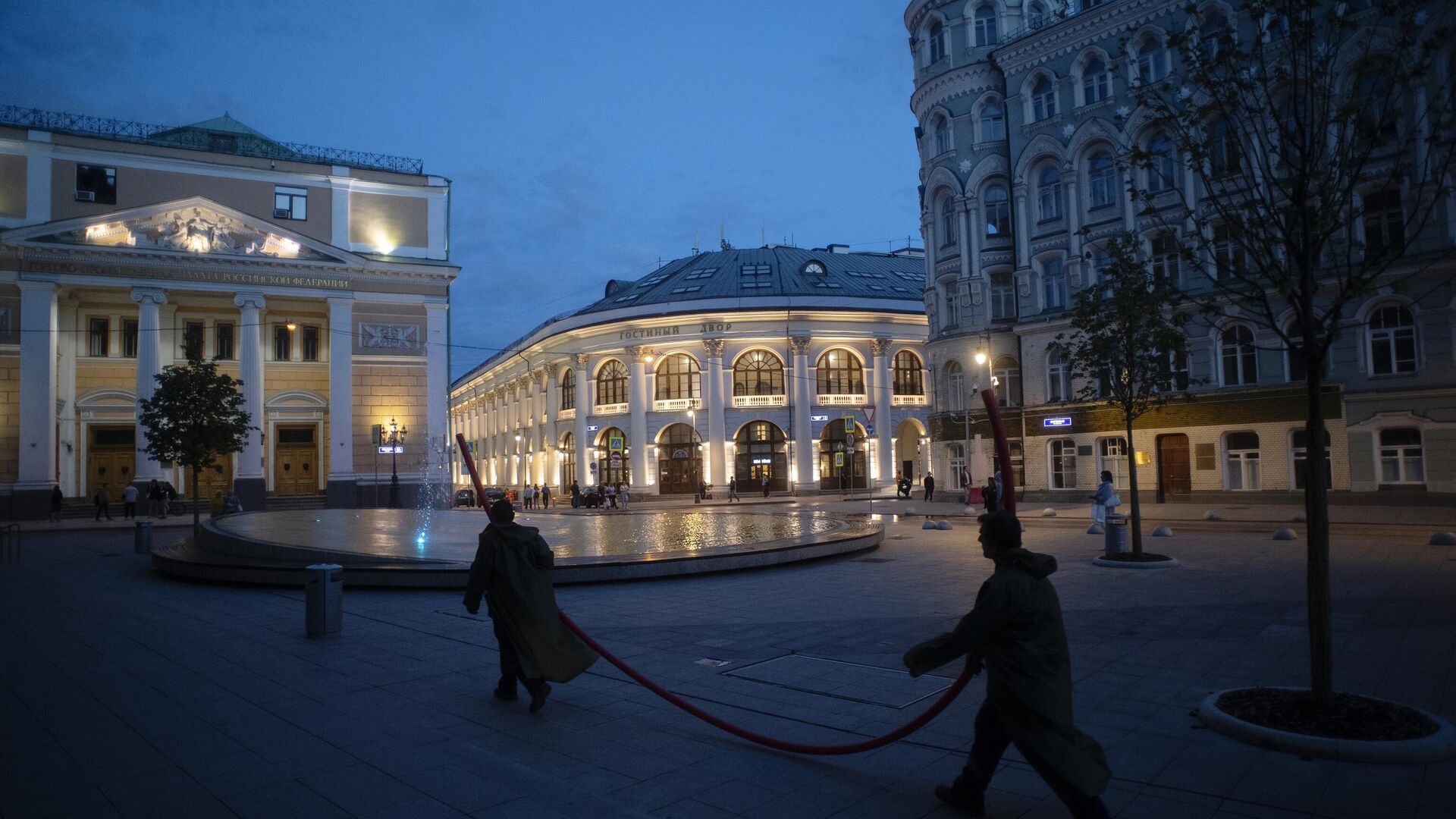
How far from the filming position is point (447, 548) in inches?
648

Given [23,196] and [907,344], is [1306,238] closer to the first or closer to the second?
[23,196]

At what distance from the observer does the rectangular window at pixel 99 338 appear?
4422 cm

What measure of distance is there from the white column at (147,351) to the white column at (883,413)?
39539 millimetres

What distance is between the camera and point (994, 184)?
39.3 meters

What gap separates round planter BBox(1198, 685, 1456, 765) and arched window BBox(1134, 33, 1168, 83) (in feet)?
109

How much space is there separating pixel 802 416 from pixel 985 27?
2495cm

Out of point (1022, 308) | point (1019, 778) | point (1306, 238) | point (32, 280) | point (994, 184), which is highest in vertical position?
point (994, 184)

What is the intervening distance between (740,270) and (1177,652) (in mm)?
55839

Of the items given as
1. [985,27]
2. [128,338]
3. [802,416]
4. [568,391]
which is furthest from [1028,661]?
[568,391]

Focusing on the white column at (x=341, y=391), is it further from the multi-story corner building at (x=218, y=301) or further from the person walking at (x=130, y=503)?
the person walking at (x=130, y=503)

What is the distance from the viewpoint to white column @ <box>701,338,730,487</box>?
185 feet

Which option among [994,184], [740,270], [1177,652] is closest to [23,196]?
[740,270]

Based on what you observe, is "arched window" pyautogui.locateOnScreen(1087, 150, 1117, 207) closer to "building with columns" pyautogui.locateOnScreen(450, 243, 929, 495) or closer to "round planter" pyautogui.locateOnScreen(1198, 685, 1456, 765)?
"building with columns" pyautogui.locateOnScreen(450, 243, 929, 495)

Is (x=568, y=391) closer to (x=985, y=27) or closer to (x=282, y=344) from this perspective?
(x=282, y=344)
